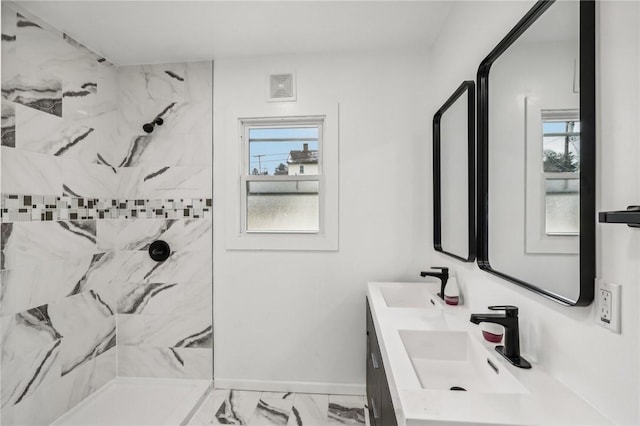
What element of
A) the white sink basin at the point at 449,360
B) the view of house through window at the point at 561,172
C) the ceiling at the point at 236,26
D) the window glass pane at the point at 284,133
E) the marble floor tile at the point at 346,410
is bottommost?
the marble floor tile at the point at 346,410

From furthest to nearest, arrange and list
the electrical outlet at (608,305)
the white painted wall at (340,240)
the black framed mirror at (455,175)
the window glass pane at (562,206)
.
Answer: the white painted wall at (340,240), the black framed mirror at (455,175), the window glass pane at (562,206), the electrical outlet at (608,305)

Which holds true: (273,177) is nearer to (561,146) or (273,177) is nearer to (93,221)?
(93,221)

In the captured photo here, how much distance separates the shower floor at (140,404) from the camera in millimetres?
2053

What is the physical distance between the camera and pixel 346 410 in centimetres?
215

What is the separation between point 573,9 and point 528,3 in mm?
319

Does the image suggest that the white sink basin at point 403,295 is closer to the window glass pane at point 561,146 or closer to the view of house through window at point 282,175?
the view of house through window at point 282,175

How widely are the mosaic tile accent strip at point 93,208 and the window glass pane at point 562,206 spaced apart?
2.15 metres

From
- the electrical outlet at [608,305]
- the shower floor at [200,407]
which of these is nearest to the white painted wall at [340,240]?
the shower floor at [200,407]

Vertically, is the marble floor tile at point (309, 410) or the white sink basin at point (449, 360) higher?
the white sink basin at point (449, 360)

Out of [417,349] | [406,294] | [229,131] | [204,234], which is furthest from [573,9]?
[204,234]

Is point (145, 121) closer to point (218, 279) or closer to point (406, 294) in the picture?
point (218, 279)

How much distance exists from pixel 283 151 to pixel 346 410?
75.6 inches

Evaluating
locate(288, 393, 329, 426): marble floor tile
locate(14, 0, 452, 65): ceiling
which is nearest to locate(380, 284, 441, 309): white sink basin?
locate(288, 393, 329, 426): marble floor tile

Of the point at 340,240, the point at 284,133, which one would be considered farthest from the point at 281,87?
the point at 340,240
